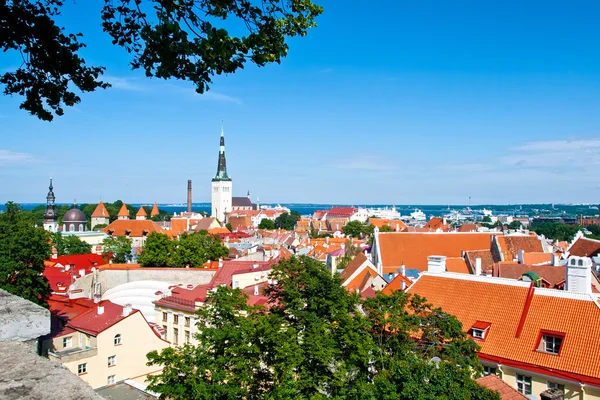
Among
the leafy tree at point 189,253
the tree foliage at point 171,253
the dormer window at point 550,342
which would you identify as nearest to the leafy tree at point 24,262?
the tree foliage at point 171,253

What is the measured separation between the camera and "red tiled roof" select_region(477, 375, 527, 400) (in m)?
12.3

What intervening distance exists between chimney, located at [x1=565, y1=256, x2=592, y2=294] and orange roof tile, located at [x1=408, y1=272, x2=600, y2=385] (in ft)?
5.94

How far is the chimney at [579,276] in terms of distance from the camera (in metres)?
19.1

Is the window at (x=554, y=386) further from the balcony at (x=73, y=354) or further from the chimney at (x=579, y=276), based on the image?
the balcony at (x=73, y=354)

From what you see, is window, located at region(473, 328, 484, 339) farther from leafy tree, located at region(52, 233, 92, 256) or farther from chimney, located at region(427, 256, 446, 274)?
leafy tree, located at region(52, 233, 92, 256)

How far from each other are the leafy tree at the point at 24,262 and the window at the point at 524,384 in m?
23.6

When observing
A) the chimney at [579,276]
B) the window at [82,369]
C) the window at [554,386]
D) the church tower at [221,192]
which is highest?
the church tower at [221,192]

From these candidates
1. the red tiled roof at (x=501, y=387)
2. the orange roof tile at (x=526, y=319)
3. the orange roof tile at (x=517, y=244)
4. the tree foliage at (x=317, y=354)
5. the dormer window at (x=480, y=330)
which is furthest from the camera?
the orange roof tile at (x=517, y=244)

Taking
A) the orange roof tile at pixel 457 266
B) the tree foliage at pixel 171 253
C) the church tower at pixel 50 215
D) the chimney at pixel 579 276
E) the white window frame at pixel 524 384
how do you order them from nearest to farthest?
1. the white window frame at pixel 524 384
2. the chimney at pixel 579 276
3. the orange roof tile at pixel 457 266
4. the tree foliage at pixel 171 253
5. the church tower at pixel 50 215

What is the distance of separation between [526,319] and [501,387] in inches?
228

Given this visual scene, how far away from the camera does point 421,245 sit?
3972 centimetres

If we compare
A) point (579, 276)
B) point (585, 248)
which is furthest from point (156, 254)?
point (585, 248)

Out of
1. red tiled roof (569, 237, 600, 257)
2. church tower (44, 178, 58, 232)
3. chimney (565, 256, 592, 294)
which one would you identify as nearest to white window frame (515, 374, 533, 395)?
chimney (565, 256, 592, 294)

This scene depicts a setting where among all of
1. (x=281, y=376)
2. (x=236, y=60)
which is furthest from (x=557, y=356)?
(x=236, y=60)
